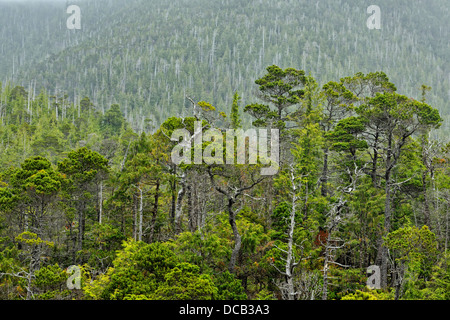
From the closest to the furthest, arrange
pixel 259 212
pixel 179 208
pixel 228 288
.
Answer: pixel 228 288, pixel 179 208, pixel 259 212

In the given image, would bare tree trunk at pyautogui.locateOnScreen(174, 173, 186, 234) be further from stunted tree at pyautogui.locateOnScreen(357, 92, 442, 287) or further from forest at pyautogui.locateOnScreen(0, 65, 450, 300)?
stunted tree at pyautogui.locateOnScreen(357, 92, 442, 287)

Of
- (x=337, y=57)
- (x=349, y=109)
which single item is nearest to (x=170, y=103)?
(x=337, y=57)

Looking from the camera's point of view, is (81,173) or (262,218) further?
(81,173)

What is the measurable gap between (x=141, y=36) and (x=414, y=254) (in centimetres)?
20206

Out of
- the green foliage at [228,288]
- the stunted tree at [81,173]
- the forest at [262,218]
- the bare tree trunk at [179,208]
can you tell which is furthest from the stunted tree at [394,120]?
the stunted tree at [81,173]

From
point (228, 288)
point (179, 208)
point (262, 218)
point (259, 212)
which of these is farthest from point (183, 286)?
point (259, 212)

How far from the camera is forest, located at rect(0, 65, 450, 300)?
43.9ft

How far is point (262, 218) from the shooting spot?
70.0 ft

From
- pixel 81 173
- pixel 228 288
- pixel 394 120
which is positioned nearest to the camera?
pixel 228 288

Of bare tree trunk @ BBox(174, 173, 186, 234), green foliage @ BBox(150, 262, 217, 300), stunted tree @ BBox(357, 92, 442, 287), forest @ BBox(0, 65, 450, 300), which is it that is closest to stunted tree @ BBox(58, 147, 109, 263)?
forest @ BBox(0, 65, 450, 300)

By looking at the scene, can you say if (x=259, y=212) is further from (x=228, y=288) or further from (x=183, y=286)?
(x=183, y=286)

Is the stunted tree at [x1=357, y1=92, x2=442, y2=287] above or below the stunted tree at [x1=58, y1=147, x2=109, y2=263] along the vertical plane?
above

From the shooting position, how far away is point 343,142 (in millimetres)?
21516
